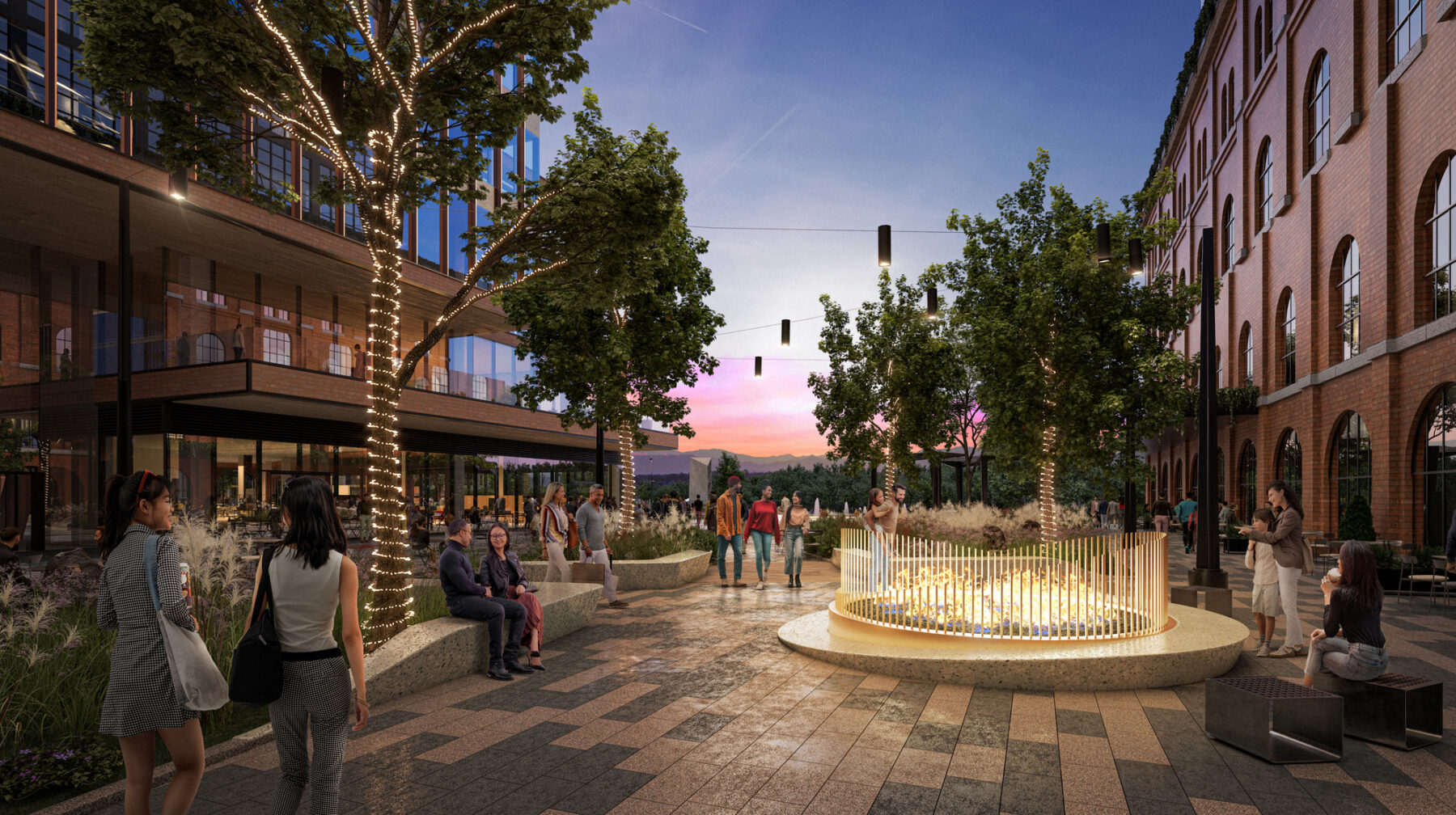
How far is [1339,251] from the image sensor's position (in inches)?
880

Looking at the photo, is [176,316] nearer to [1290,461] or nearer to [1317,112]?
[1317,112]

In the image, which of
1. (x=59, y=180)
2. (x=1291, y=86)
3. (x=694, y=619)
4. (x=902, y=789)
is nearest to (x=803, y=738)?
(x=902, y=789)

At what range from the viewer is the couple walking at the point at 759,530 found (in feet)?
48.4

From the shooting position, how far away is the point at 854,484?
62906 mm

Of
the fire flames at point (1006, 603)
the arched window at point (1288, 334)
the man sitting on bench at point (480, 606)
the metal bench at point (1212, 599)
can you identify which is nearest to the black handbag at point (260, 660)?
the man sitting on bench at point (480, 606)

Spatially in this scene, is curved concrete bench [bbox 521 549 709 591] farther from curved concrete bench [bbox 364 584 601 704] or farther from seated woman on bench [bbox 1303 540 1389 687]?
seated woman on bench [bbox 1303 540 1389 687]

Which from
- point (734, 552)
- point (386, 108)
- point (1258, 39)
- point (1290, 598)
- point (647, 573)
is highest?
point (1258, 39)

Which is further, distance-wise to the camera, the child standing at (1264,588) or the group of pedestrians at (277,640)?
the child standing at (1264,588)

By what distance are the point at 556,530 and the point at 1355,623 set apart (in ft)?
31.1

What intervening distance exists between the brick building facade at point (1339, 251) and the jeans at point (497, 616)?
18.1m

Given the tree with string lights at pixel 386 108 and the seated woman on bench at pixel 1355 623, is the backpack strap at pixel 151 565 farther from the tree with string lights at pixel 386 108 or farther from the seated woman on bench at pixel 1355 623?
the seated woman on bench at pixel 1355 623

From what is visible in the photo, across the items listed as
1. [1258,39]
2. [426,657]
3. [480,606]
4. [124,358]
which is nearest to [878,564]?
[480,606]

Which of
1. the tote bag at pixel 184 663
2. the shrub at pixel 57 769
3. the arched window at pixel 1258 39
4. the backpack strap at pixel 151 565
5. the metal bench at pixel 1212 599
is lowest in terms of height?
the metal bench at pixel 1212 599

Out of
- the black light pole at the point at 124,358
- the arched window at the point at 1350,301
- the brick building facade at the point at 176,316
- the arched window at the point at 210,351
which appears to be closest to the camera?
the black light pole at the point at 124,358
